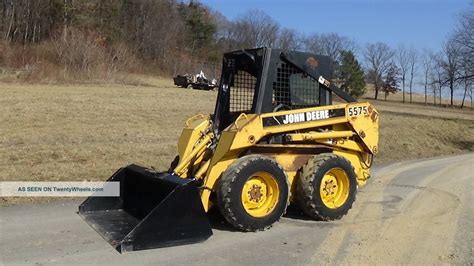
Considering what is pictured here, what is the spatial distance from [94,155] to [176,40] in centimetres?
7616

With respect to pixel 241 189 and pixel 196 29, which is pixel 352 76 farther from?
pixel 241 189

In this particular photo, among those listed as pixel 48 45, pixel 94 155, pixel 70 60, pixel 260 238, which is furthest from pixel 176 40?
pixel 260 238

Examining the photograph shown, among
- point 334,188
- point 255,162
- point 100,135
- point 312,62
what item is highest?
point 312,62

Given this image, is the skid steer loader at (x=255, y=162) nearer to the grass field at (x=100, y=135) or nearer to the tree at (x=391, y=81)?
the grass field at (x=100, y=135)

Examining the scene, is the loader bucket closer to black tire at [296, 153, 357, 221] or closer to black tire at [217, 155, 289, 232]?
black tire at [217, 155, 289, 232]

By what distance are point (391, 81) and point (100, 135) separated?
9683 cm

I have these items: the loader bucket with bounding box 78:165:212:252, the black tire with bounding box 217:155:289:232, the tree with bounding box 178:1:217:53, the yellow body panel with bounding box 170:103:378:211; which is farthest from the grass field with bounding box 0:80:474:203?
the tree with bounding box 178:1:217:53

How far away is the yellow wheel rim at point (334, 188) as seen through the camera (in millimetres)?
7457

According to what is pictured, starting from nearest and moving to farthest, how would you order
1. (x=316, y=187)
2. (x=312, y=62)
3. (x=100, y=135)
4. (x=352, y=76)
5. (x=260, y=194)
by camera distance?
(x=260, y=194), (x=316, y=187), (x=312, y=62), (x=100, y=135), (x=352, y=76)

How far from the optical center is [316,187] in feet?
23.7

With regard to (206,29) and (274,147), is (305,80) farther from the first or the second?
(206,29)

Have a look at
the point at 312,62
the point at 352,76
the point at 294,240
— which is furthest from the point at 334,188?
the point at 352,76

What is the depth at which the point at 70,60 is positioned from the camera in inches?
1681

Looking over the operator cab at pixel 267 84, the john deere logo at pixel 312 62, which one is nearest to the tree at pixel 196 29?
the operator cab at pixel 267 84
